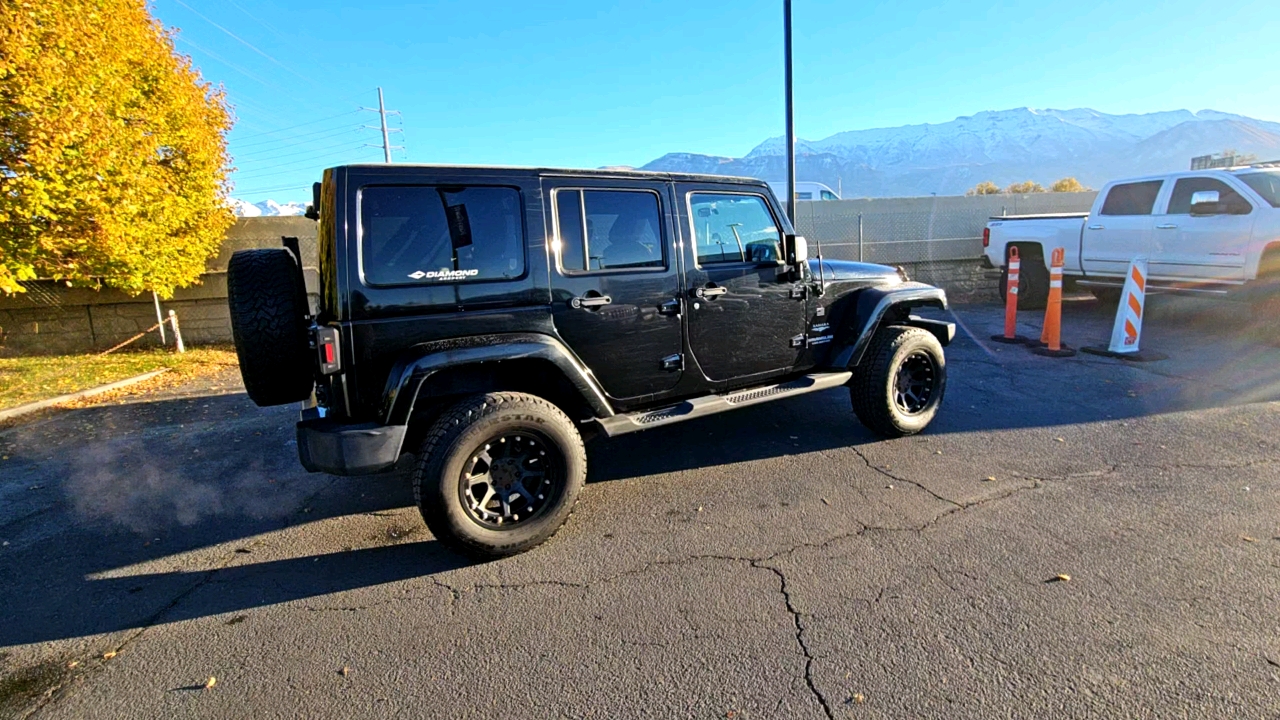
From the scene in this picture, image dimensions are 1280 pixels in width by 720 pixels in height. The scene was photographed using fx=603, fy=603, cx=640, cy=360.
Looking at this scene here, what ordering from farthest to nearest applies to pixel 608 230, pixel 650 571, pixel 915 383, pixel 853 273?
pixel 915 383
pixel 853 273
pixel 608 230
pixel 650 571

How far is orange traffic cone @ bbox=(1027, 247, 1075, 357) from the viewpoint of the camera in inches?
287

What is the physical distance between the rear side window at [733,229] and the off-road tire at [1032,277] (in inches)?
319

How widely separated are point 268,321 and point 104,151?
251 inches

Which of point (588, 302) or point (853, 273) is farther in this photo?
point (853, 273)

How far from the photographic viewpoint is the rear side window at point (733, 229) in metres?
3.97

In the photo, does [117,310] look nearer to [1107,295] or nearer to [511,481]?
[511,481]

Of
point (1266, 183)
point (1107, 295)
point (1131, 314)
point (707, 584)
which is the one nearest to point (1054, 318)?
point (1131, 314)

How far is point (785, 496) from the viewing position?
3732 mm

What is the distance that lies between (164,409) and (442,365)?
5.49 metres

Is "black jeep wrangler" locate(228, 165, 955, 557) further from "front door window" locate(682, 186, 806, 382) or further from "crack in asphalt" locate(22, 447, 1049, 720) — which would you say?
"crack in asphalt" locate(22, 447, 1049, 720)

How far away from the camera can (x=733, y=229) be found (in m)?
4.16

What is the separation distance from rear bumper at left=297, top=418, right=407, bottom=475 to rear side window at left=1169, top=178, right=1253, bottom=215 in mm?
10336

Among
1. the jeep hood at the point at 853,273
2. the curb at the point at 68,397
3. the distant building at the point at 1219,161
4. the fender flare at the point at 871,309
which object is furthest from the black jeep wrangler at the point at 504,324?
the distant building at the point at 1219,161

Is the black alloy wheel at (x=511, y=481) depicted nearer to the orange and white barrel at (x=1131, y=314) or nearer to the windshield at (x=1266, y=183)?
the orange and white barrel at (x=1131, y=314)
